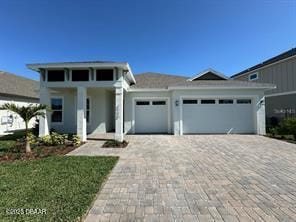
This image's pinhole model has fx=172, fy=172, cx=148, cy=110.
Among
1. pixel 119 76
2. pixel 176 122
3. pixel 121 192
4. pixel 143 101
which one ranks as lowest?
pixel 121 192

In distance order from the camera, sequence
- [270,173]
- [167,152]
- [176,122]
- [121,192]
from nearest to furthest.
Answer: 1. [121,192]
2. [270,173]
3. [167,152]
4. [176,122]

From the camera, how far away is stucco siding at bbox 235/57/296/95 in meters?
15.7

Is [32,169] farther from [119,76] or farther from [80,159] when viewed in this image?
[119,76]

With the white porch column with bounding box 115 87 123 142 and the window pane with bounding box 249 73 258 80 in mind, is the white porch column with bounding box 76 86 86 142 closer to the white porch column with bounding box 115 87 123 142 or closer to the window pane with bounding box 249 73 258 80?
the white porch column with bounding box 115 87 123 142

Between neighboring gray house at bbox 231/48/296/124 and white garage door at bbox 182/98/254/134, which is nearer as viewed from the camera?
white garage door at bbox 182/98/254/134

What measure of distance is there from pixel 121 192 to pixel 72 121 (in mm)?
10802

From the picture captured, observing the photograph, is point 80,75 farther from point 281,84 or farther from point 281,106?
point 281,84

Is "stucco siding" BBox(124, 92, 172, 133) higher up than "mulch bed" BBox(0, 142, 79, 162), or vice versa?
"stucco siding" BBox(124, 92, 172, 133)

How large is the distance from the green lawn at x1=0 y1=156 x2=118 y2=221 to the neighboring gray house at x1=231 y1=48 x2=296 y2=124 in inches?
682

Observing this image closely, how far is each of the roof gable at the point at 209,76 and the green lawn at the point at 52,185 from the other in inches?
→ 435

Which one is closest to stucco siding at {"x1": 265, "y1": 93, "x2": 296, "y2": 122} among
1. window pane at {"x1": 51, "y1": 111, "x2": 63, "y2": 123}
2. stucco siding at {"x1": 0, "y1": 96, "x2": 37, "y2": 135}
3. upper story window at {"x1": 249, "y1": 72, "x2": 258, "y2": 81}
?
upper story window at {"x1": 249, "y1": 72, "x2": 258, "y2": 81}

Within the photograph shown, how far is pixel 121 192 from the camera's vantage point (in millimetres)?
3719

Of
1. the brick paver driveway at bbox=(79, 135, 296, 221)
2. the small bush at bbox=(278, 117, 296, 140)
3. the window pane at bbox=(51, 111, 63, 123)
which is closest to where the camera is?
the brick paver driveway at bbox=(79, 135, 296, 221)

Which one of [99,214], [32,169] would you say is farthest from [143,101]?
[99,214]
